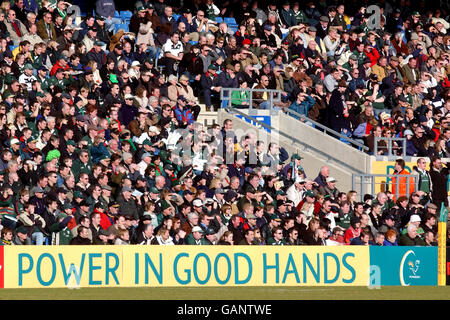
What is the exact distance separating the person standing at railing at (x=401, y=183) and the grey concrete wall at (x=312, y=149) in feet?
2.44

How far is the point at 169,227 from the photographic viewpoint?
24.0 metres

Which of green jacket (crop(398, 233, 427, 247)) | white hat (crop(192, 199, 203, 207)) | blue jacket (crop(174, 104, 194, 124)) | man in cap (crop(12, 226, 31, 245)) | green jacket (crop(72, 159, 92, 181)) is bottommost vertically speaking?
man in cap (crop(12, 226, 31, 245))

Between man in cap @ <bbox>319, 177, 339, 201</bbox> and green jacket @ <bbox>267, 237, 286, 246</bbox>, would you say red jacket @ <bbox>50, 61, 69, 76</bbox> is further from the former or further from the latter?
man in cap @ <bbox>319, 177, 339, 201</bbox>

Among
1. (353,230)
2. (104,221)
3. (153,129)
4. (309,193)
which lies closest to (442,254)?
(353,230)

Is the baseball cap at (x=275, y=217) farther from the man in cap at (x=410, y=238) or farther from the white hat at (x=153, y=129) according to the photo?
the white hat at (x=153, y=129)

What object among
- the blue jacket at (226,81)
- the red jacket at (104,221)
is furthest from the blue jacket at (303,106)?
the red jacket at (104,221)

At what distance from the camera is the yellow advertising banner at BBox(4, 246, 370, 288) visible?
2236cm

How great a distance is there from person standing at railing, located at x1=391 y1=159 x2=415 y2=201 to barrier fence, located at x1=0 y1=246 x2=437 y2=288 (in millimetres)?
3929

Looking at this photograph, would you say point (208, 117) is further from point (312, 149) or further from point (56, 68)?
point (56, 68)

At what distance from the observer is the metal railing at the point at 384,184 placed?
28312 millimetres

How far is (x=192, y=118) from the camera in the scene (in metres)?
28.3

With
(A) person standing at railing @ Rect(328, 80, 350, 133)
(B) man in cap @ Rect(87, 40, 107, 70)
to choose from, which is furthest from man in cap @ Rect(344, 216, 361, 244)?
(B) man in cap @ Rect(87, 40, 107, 70)
